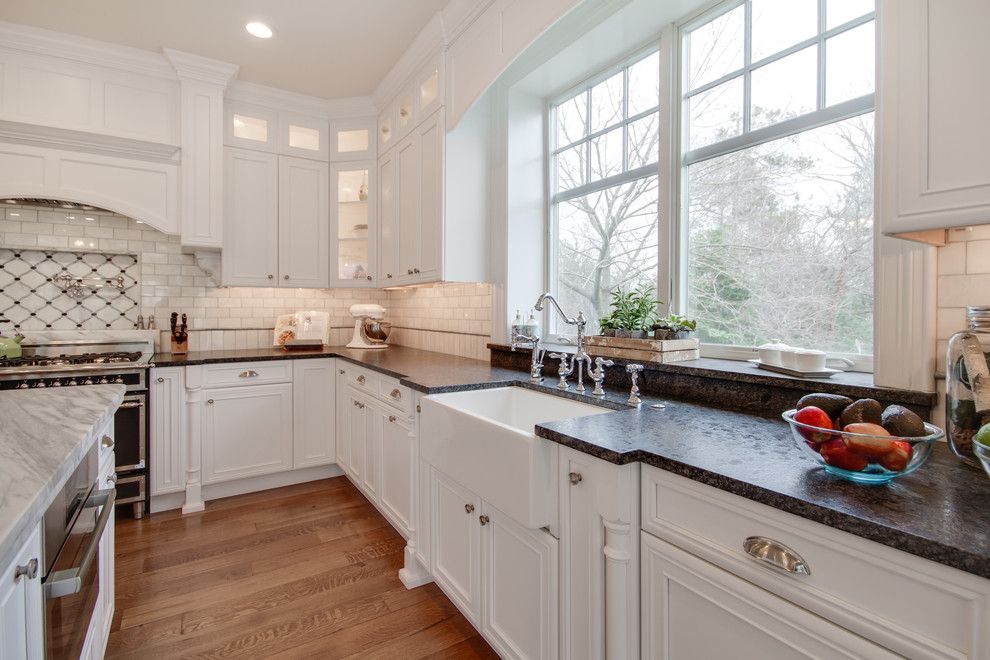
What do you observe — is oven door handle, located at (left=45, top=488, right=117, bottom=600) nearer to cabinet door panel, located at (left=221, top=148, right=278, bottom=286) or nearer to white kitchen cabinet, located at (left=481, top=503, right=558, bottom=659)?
white kitchen cabinet, located at (left=481, top=503, right=558, bottom=659)

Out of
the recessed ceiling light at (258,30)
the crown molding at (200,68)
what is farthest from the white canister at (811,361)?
the crown molding at (200,68)

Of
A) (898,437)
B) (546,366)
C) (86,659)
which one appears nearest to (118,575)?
(86,659)

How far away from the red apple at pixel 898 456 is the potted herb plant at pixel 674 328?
40.4 inches

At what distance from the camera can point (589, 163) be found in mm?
2611

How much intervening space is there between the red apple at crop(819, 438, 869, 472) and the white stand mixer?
3162 millimetres

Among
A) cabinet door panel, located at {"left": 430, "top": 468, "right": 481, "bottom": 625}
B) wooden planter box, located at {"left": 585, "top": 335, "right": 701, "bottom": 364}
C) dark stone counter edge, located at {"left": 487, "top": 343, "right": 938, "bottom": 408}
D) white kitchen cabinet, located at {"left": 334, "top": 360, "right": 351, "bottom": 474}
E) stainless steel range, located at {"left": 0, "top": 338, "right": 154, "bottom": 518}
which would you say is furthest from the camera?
white kitchen cabinet, located at {"left": 334, "top": 360, "right": 351, "bottom": 474}

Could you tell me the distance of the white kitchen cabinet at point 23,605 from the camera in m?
0.71

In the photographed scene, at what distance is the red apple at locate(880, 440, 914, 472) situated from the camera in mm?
840

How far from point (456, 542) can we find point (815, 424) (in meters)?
1.31

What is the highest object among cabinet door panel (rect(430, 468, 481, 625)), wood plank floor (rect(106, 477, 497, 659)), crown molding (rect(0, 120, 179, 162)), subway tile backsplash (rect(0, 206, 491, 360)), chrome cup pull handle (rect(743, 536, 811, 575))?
crown molding (rect(0, 120, 179, 162))

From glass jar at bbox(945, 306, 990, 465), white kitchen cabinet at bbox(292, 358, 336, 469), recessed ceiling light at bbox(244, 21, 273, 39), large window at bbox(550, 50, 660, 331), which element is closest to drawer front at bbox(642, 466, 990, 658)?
glass jar at bbox(945, 306, 990, 465)

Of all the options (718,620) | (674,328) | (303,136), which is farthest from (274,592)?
(303,136)

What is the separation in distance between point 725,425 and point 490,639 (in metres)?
1.04

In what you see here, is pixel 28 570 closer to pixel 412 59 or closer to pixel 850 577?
pixel 850 577
